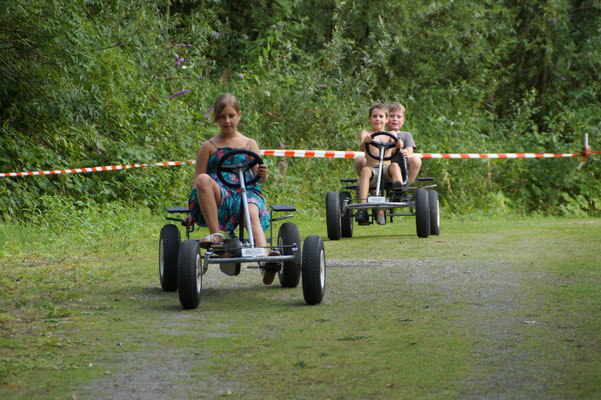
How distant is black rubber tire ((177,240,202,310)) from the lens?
5.17 m

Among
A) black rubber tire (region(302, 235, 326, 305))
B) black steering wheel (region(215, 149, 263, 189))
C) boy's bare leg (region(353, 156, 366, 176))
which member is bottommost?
black rubber tire (region(302, 235, 326, 305))

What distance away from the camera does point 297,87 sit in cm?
1571

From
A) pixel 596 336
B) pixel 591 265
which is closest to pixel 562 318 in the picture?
pixel 596 336

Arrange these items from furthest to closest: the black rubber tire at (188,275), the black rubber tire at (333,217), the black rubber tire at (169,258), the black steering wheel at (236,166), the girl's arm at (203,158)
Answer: the black rubber tire at (333,217) → the girl's arm at (203,158) → the black rubber tire at (169,258) → the black steering wheel at (236,166) → the black rubber tire at (188,275)

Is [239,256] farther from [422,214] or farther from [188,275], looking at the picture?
[422,214]

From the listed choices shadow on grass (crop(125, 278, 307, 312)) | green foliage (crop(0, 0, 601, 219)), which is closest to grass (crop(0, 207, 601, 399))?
shadow on grass (crop(125, 278, 307, 312))

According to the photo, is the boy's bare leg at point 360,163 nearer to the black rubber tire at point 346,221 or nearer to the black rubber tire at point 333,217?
the black rubber tire at point 346,221

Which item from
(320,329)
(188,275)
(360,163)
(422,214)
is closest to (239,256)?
(188,275)

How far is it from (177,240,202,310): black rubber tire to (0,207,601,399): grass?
95 millimetres

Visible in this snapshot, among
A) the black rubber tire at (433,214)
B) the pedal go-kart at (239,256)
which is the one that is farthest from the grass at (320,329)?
the black rubber tire at (433,214)

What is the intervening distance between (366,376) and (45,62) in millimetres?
7539

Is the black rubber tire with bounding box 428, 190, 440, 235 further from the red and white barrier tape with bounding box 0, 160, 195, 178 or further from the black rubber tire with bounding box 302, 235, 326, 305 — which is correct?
the black rubber tire with bounding box 302, 235, 326, 305

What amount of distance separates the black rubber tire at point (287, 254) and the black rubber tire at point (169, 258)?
72 cm

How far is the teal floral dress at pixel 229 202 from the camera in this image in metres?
6.00
